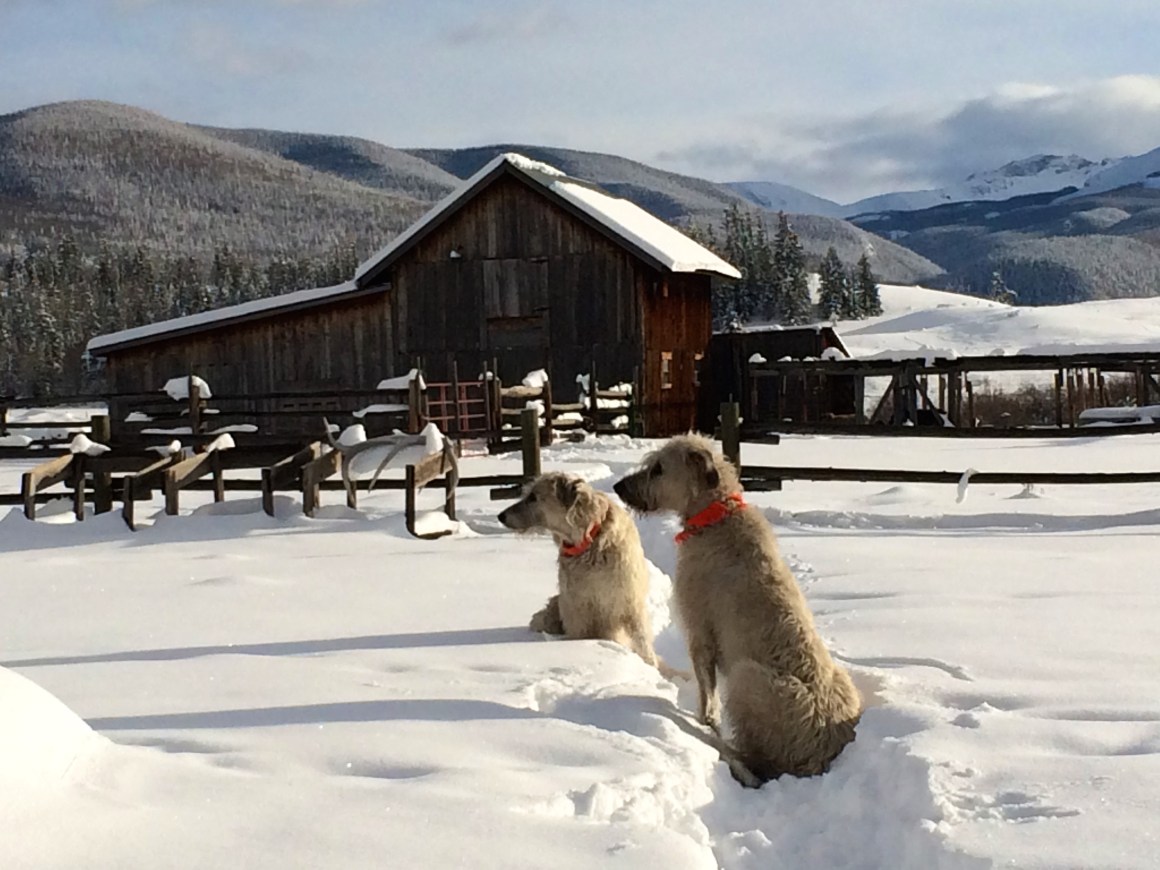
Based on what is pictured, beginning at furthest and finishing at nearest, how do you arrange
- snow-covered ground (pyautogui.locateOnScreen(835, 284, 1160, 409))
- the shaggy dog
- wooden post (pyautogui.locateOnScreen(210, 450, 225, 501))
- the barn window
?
snow-covered ground (pyautogui.locateOnScreen(835, 284, 1160, 409))
the barn window
wooden post (pyautogui.locateOnScreen(210, 450, 225, 501))
the shaggy dog

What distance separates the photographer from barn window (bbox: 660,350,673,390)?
90.8 feet

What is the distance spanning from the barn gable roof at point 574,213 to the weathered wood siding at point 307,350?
42.7 inches

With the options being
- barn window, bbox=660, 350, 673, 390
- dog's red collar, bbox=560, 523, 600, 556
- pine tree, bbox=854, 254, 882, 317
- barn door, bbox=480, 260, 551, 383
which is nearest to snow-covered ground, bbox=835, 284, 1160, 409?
pine tree, bbox=854, 254, 882, 317

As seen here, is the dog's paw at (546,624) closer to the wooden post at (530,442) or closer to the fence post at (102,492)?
the wooden post at (530,442)

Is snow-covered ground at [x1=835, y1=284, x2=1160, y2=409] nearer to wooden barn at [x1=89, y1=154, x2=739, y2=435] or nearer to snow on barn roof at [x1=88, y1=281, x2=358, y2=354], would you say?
wooden barn at [x1=89, y1=154, x2=739, y2=435]

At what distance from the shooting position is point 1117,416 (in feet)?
84.7

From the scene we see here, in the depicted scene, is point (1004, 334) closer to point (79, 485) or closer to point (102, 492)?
point (102, 492)

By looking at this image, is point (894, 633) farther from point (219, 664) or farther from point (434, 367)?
point (434, 367)

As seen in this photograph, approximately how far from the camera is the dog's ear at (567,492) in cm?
625

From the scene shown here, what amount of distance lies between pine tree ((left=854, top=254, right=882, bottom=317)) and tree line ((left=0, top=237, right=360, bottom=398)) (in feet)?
156

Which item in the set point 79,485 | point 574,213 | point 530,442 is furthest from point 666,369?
point 79,485

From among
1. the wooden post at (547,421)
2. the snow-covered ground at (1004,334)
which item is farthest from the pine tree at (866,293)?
the wooden post at (547,421)

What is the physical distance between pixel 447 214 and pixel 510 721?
23.7 m

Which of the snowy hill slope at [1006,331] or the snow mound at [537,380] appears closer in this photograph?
the snow mound at [537,380]
